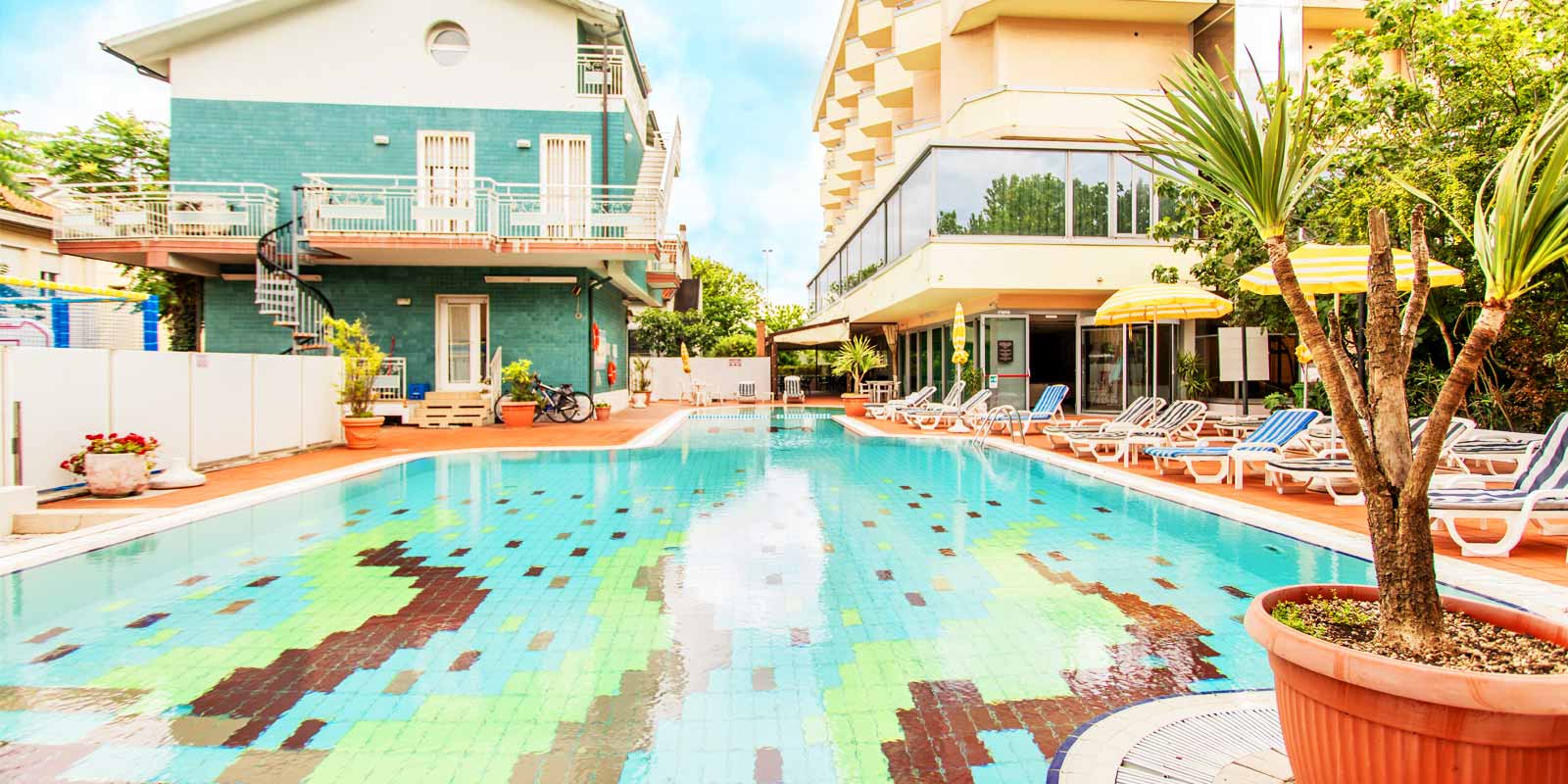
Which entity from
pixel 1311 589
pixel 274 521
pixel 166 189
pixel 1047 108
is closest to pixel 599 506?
pixel 274 521

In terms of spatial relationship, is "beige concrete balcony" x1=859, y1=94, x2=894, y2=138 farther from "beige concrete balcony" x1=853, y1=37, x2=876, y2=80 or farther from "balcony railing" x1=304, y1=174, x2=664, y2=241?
"balcony railing" x1=304, y1=174, x2=664, y2=241

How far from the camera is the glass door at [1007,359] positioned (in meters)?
17.3

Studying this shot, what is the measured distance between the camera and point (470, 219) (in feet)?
46.4

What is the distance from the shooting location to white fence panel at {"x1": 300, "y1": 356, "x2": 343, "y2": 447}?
11.3 m

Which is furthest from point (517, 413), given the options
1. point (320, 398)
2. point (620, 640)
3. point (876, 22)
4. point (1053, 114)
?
point (876, 22)

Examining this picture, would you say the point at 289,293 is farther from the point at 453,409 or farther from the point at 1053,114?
the point at 1053,114

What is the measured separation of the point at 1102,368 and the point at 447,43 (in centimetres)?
1666

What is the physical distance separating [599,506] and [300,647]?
3.67 meters

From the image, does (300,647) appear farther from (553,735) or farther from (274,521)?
(274,521)

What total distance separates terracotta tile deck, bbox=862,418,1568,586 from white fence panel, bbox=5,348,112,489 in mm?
10906

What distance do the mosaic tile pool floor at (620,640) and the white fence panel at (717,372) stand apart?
22.3 m

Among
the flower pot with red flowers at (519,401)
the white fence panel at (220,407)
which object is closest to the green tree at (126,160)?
the flower pot with red flowers at (519,401)

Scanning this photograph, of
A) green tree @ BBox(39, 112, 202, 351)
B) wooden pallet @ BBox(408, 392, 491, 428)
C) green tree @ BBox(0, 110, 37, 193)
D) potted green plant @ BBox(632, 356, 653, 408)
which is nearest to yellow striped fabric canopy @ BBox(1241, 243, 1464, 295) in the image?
wooden pallet @ BBox(408, 392, 491, 428)

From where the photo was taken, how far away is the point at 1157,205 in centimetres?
1689
